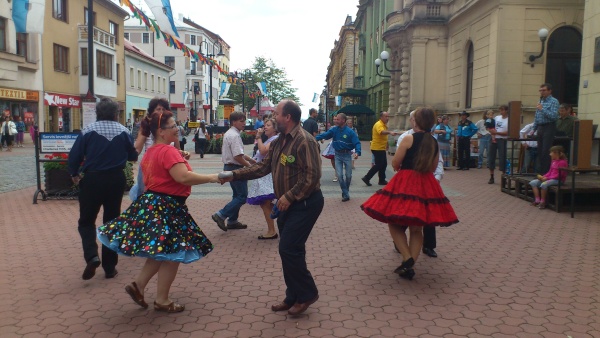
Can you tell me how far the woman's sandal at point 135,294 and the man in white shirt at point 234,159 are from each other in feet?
10.0

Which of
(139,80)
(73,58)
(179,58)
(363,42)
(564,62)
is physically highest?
(179,58)

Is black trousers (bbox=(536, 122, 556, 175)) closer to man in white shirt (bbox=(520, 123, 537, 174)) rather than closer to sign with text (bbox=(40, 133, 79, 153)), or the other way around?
man in white shirt (bbox=(520, 123, 537, 174))

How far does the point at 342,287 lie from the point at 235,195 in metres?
2.97

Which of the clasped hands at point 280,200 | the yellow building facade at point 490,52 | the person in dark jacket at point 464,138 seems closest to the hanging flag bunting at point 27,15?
the clasped hands at point 280,200

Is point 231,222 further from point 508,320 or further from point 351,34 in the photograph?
point 351,34

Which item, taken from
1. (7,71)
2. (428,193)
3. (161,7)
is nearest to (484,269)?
(428,193)

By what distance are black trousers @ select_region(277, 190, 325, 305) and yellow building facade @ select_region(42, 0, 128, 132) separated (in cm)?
2866

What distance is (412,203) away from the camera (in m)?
5.27

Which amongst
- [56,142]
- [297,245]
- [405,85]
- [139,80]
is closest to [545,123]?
[297,245]

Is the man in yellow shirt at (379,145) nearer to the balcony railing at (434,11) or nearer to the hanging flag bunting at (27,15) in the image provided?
the hanging flag bunting at (27,15)

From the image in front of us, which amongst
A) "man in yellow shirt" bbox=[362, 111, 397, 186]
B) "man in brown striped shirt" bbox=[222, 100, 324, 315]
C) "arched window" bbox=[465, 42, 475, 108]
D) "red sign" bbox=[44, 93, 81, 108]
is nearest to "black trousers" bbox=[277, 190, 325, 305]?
"man in brown striped shirt" bbox=[222, 100, 324, 315]

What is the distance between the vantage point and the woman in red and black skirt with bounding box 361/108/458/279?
528 cm

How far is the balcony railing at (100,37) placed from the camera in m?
35.1

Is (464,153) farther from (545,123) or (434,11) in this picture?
(434,11)
